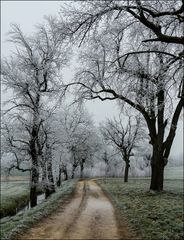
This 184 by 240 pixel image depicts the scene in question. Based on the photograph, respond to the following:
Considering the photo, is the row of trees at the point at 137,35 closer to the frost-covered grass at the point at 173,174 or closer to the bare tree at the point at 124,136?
the bare tree at the point at 124,136

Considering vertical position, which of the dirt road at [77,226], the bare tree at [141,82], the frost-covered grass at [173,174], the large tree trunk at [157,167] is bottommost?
the frost-covered grass at [173,174]

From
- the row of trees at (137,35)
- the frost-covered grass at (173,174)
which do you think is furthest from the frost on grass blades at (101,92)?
the frost-covered grass at (173,174)

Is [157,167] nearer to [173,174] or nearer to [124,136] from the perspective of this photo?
[124,136]

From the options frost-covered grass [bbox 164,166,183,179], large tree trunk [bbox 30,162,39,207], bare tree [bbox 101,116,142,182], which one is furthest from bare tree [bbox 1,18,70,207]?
frost-covered grass [bbox 164,166,183,179]

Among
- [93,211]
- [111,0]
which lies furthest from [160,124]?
[111,0]

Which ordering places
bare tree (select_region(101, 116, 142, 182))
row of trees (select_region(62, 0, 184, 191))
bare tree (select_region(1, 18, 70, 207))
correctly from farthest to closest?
1. bare tree (select_region(101, 116, 142, 182))
2. bare tree (select_region(1, 18, 70, 207))
3. row of trees (select_region(62, 0, 184, 191))

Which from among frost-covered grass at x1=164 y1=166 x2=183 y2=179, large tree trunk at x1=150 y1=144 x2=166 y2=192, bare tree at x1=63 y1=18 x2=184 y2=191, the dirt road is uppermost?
bare tree at x1=63 y1=18 x2=184 y2=191

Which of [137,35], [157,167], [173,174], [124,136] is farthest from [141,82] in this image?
[173,174]

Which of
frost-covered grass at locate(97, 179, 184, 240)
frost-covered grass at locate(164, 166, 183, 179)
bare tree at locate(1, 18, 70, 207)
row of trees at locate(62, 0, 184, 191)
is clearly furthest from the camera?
frost-covered grass at locate(164, 166, 183, 179)

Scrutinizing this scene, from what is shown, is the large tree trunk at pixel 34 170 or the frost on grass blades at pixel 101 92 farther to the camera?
the large tree trunk at pixel 34 170

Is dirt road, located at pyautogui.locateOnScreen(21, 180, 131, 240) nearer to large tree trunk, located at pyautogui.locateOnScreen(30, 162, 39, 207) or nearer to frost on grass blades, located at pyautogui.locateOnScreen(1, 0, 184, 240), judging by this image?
frost on grass blades, located at pyautogui.locateOnScreen(1, 0, 184, 240)

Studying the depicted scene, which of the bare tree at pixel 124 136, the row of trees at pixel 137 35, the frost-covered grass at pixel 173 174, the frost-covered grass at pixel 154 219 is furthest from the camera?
the frost-covered grass at pixel 173 174

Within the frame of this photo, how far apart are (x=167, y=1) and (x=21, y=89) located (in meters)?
16.0

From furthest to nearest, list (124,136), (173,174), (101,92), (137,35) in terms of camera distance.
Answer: (173,174)
(124,136)
(101,92)
(137,35)
